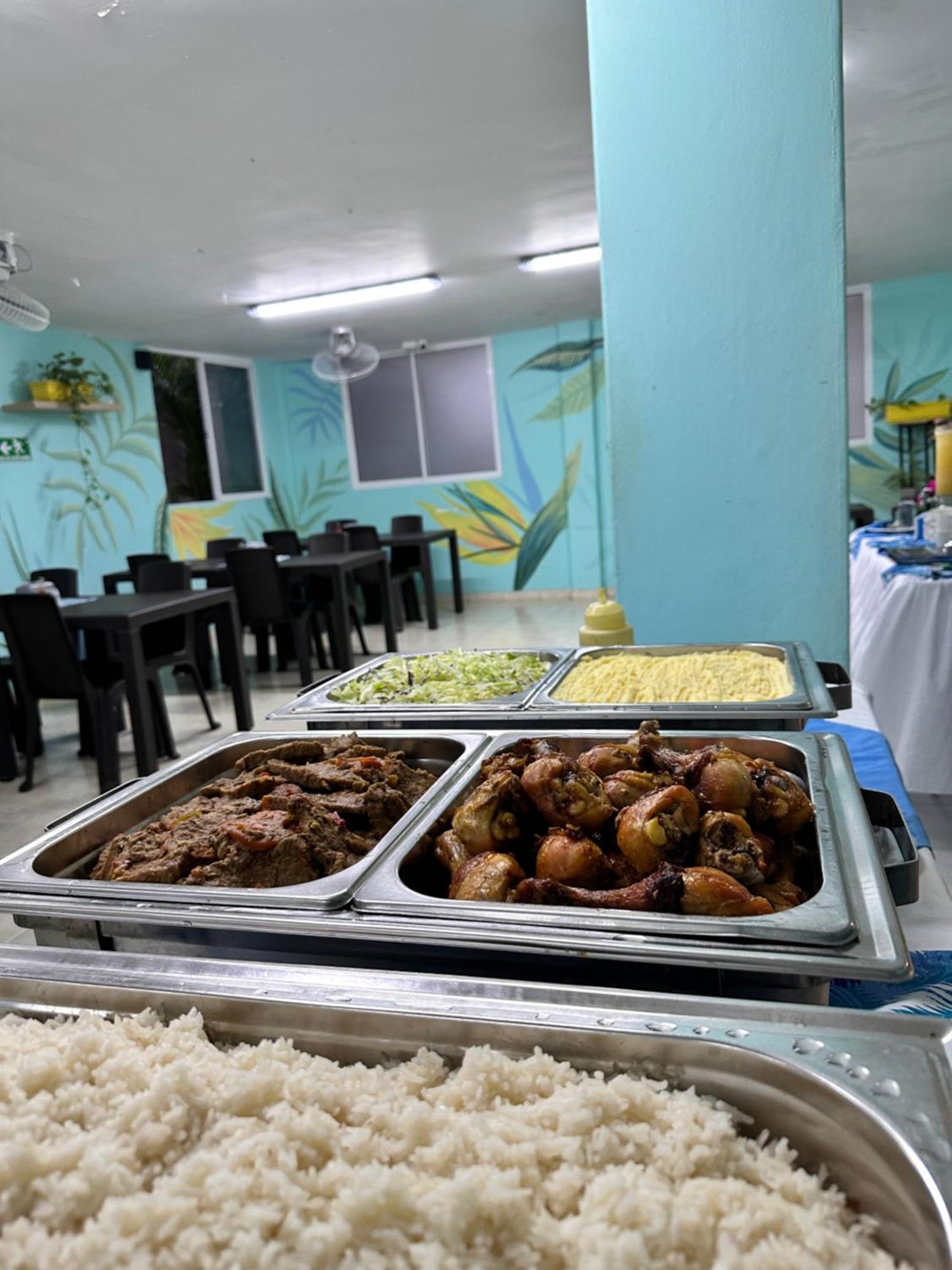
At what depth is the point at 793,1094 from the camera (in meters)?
0.75

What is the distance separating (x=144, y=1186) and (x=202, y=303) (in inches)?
302

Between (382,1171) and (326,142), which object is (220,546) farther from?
(382,1171)

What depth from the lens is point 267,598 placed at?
20.4ft

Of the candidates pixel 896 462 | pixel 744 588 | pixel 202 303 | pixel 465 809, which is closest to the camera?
pixel 465 809

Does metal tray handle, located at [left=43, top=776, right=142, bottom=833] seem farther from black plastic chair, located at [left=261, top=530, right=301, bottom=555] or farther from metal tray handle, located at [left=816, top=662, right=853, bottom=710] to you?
black plastic chair, located at [left=261, top=530, right=301, bottom=555]

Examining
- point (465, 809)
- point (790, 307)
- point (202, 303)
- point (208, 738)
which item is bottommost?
point (208, 738)

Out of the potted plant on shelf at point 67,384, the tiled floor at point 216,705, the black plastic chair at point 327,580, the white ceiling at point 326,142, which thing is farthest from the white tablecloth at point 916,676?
the potted plant on shelf at point 67,384

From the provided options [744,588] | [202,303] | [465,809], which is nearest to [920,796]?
[744,588]

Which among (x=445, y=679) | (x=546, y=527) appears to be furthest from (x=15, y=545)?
(x=445, y=679)

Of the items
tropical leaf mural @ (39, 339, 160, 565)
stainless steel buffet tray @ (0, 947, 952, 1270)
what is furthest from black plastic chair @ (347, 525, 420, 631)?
stainless steel buffet tray @ (0, 947, 952, 1270)

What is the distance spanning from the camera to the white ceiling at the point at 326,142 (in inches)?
129

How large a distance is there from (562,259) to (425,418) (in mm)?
4110

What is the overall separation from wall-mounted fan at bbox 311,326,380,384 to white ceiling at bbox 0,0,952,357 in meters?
0.48

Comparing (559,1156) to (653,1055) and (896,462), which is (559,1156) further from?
(896,462)
